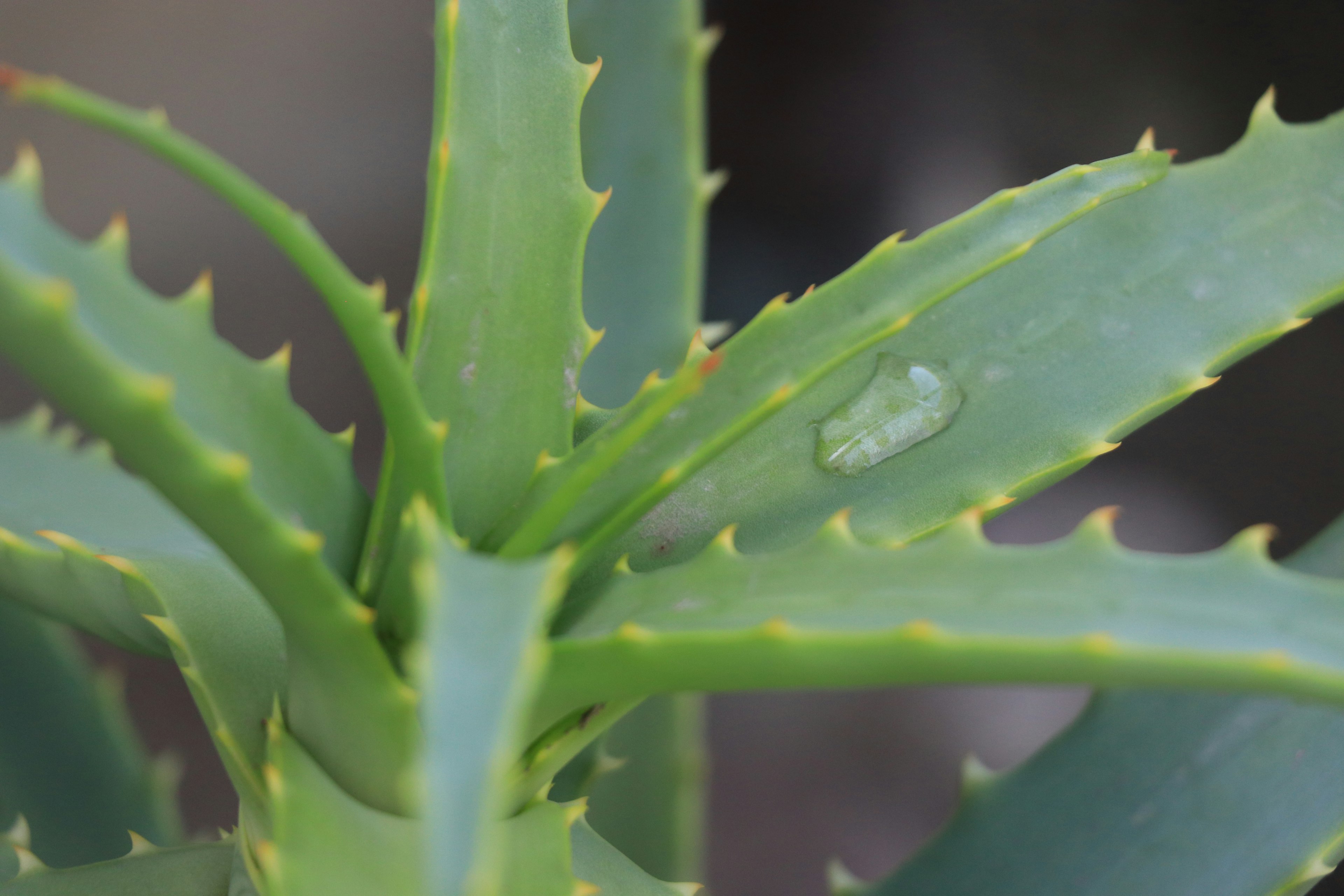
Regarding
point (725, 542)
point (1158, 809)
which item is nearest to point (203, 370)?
point (725, 542)

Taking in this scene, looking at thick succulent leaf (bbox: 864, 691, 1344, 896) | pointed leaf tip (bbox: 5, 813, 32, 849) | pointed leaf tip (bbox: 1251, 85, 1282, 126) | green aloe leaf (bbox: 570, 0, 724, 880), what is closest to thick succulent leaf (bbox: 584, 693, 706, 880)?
green aloe leaf (bbox: 570, 0, 724, 880)

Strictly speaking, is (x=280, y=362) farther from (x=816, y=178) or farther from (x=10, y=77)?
(x=816, y=178)

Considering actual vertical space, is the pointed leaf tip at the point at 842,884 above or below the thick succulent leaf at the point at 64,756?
below

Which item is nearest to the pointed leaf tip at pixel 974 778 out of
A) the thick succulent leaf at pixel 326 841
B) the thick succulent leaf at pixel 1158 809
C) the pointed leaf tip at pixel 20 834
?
the thick succulent leaf at pixel 1158 809

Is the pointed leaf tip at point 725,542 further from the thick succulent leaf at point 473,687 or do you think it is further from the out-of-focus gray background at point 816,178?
the out-of-focus gray background at point 816,178

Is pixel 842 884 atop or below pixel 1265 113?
below

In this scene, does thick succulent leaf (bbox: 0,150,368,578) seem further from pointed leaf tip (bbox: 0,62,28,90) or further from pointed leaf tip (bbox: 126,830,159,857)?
pointed leaf tip (bbox: 126,830,159,857)
